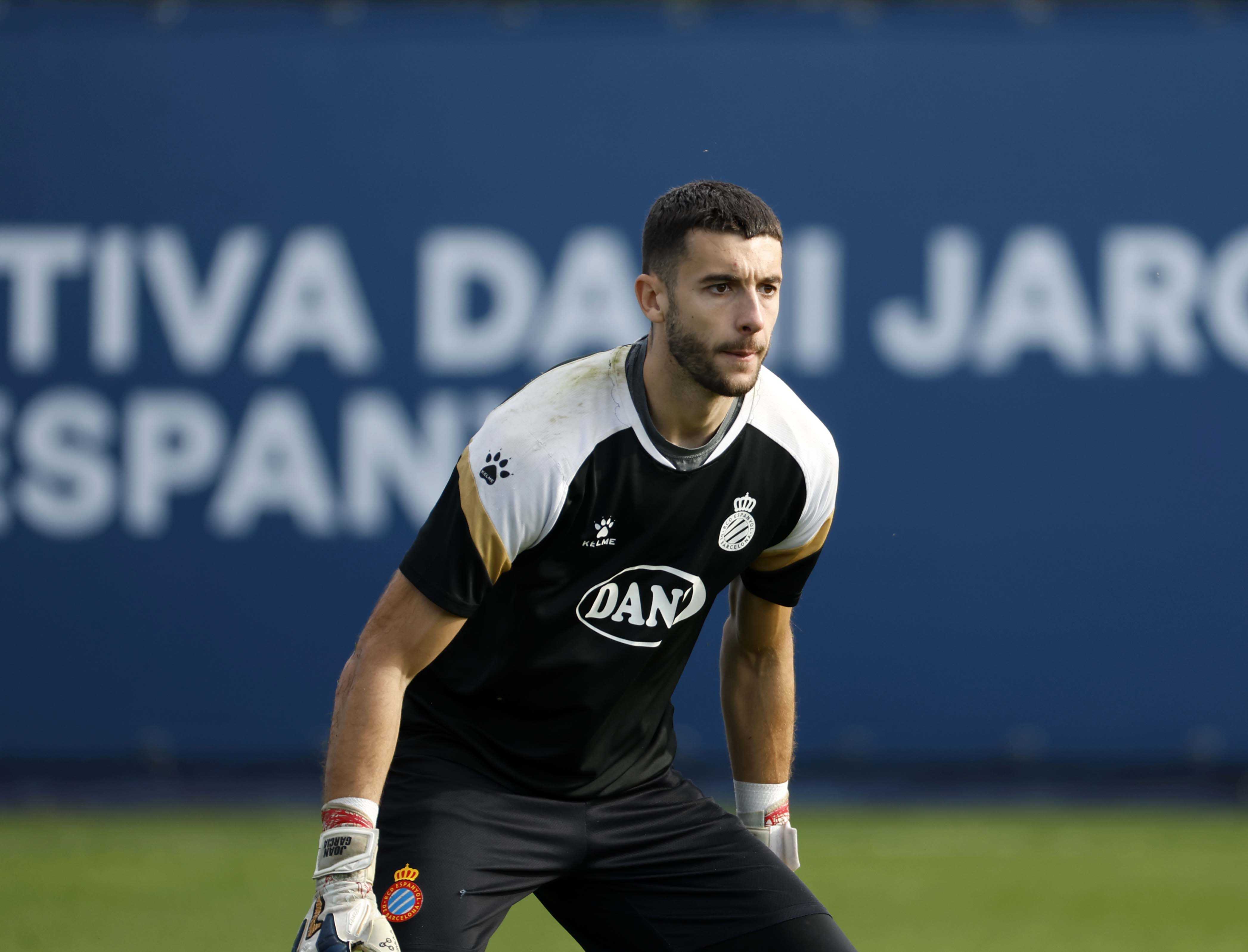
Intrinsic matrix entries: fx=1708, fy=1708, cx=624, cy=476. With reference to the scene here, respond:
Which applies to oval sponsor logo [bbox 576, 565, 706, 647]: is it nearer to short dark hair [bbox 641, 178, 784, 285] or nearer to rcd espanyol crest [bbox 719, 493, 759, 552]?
rcd espanyol crest [bbox 719, 493, 759, 552]

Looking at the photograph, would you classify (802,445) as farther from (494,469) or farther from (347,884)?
(347,884)

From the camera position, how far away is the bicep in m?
3.34

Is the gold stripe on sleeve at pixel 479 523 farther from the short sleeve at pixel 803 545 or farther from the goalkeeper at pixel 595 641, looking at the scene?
the short sleeve at pixel 803 545

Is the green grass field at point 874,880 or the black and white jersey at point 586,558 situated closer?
the black and white jersey at point 586,558

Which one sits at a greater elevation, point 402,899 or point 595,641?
point 595,641

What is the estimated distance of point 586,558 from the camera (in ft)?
11.7

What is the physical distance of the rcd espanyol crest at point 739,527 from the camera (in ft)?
12.1

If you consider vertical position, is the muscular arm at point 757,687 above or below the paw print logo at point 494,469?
below

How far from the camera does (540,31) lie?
831 cm

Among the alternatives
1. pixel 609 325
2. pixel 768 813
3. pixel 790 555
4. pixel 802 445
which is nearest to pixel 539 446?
pixel 802 445

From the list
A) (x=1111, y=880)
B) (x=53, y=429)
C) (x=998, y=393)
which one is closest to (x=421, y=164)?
(x=53, y=429)

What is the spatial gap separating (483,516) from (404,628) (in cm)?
27

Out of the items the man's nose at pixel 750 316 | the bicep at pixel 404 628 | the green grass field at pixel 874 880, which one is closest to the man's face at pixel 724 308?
the man's nose at pixel 750 316

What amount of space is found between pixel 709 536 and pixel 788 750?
760mm
